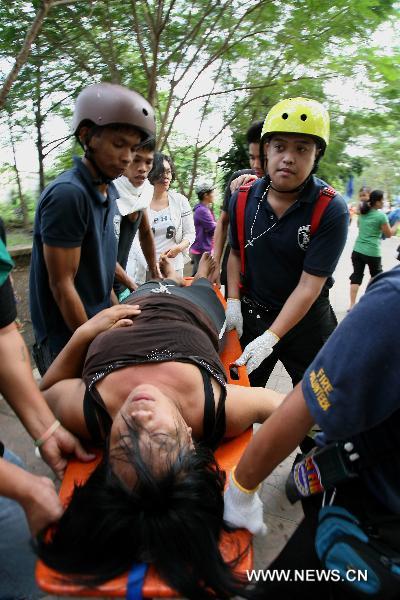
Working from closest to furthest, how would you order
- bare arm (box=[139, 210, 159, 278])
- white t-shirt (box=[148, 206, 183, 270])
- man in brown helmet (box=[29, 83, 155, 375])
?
man in brown helmet (box=[29, 83, 155, 375]) < bare arm (box=[139, 210, 159, 278]) < white t-shirt (box=[148, 206, 183, 270])

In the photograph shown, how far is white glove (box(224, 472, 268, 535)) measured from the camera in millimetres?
1206

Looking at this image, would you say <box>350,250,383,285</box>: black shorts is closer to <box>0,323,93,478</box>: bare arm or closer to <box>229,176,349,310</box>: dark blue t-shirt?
<box>229,176,349,310</box>: dark blue t-shirt

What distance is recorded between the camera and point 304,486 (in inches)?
42.7

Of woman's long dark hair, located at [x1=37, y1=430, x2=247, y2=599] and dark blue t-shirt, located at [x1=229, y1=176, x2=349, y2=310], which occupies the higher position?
dark blue t-shirt, located at [x1=229, y1=176, x2=349, y2=310]

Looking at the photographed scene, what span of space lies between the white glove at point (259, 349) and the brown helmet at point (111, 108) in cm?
125

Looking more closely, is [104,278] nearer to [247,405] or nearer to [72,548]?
[247,405]

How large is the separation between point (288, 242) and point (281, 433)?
53.7 inches

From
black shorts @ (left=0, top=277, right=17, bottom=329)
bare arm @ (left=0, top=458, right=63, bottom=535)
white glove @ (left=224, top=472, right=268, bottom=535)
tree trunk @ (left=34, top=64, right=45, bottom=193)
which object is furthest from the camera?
tree trunk @ (left=34, top=64, right=45, bottom=193)

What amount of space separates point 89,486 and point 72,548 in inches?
7.6

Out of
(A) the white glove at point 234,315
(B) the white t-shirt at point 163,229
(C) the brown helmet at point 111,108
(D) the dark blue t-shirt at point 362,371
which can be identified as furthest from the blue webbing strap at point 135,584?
(B) the white t-shirt at point 163,229

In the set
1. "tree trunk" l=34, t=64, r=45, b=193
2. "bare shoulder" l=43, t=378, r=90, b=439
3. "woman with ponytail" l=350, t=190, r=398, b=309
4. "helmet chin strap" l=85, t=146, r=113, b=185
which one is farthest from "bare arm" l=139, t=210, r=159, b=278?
"woman with ponytail" l=350, t=190, r=398, b=309

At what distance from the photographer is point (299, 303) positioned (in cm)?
206

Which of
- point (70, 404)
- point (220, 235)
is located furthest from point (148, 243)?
point (70, 404)

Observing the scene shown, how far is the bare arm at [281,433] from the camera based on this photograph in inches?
35.9
